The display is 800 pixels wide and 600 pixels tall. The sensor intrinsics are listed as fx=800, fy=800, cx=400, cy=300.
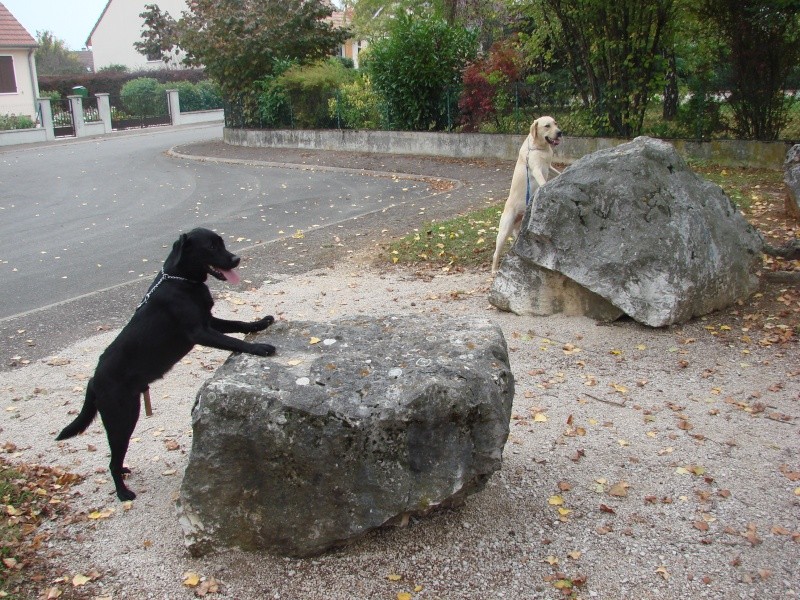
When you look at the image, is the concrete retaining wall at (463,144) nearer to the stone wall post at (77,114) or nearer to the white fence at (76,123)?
the white fence at (76,123)

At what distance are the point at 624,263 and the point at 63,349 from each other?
5.41m

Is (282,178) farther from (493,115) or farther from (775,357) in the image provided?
(775,357)

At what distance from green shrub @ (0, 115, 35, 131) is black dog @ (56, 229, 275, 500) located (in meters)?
36.1

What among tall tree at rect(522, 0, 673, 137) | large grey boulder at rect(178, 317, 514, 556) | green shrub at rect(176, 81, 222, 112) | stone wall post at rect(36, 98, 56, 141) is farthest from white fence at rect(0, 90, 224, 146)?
large grey boulder at rect(178, 317, 514, 556)

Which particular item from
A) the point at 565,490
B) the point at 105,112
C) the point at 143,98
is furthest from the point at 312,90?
the point at 143,98

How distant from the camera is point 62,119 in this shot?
4125 cm

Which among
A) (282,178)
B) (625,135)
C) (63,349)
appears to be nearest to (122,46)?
(282,178)

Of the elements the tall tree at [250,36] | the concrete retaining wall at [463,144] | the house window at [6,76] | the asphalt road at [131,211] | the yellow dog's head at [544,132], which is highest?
the tall tree at [250,36]

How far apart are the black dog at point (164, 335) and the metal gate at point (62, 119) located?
40.5m

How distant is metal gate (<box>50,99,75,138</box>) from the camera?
40875 millimetres

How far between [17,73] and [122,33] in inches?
1190

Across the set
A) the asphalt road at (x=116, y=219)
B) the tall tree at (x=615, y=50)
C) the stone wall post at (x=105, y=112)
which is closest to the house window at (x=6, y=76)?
the stone wall post at (x=105, y=112)

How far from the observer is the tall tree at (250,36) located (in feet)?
90.7

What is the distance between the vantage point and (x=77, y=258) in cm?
1182
